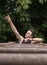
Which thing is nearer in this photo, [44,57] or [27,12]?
Answer: [44,57]

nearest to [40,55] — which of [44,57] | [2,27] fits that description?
[44,57]

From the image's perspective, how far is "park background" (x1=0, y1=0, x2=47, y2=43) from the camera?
734 centimetres

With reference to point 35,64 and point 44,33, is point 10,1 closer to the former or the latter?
point 44,33

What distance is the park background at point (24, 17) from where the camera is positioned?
7.34 m

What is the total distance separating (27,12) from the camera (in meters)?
7.55

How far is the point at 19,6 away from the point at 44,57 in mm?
5927

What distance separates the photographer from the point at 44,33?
25.7 feet

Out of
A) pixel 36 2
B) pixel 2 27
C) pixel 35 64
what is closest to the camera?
pixel 35 64

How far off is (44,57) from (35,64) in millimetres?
50

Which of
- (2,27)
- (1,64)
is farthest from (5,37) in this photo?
(1,64)

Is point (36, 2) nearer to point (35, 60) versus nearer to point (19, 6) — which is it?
point (19, 6)

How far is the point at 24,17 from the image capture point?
24.2 feet

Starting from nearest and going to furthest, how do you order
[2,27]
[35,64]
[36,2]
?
[35,64] < [2,27] < [36,2]

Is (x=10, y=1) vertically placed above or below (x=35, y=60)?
above
